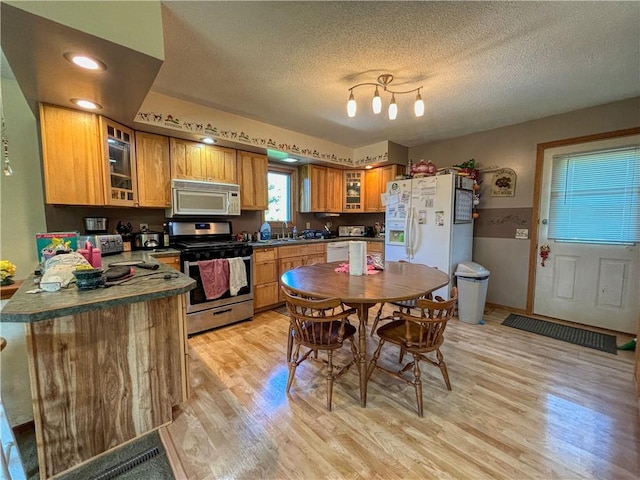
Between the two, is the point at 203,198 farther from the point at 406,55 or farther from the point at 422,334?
the point at 422,334

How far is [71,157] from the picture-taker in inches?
89.3

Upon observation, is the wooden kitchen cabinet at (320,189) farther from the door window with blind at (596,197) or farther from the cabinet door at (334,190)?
the door window with blind at (596,197)

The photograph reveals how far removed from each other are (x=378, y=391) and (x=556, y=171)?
342 centimetres

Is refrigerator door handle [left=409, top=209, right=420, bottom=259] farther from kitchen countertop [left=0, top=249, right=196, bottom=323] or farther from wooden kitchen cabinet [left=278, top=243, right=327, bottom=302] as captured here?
kitchen countertop [left=0, top=249, right=196, bottom=323]

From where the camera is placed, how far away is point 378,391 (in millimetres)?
1970

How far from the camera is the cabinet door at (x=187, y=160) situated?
301 centimetres

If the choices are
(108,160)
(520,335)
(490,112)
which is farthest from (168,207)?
(520,335)

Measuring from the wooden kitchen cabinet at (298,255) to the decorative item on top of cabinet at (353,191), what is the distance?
3.40 ft

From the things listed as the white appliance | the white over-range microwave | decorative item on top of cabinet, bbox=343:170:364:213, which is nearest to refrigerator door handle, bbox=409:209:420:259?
the white appliance

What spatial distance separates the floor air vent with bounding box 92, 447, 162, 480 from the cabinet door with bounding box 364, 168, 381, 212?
4.14 meters

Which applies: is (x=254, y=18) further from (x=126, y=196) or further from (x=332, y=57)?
(x=126, y=196)

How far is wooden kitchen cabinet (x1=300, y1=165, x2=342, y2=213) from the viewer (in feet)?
14.5

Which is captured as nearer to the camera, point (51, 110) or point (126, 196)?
point (51, 110)

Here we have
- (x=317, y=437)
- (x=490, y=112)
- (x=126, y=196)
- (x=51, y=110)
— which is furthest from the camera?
(x=490, y=112)
